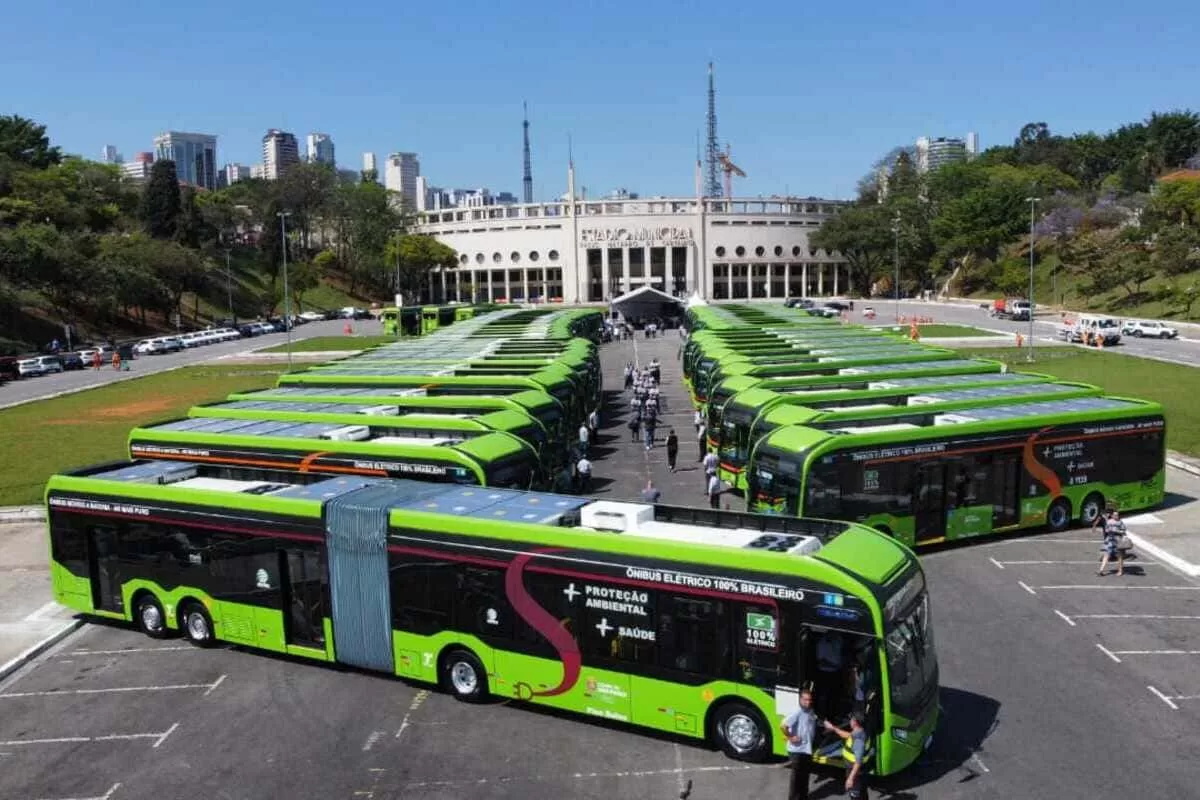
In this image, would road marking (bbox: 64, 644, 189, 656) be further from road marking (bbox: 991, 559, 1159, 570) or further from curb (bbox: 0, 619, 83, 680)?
road marking (bbox: 991, 559, 1159, 570)

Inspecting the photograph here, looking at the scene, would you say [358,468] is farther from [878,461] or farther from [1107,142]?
[1107,142]

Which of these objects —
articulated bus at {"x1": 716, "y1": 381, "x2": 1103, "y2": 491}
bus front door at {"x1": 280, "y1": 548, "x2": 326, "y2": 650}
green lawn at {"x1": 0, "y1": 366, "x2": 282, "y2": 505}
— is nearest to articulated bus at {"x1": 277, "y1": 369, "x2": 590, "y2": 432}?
articulated bus at {"x1": 716, "y1": 381, "x2": 1103, "y2": 491}

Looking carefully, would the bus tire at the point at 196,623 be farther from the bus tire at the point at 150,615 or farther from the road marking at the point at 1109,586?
the road marking at the point at 1109,586

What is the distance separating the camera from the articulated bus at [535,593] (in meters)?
11.2

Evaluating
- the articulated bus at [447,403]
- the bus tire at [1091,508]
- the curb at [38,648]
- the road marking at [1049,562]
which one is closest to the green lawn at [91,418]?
the articulated bus at [447,403]

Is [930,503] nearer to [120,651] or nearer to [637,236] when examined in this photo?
[120,651]

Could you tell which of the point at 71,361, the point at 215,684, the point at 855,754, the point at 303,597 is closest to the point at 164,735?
the point at 215,684

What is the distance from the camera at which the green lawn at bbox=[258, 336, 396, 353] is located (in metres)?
75.2

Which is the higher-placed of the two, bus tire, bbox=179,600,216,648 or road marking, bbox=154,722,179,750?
bus tire, bbox=179,600,216,648

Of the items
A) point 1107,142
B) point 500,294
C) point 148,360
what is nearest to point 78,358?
point 148,360

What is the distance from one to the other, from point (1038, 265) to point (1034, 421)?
306 feet

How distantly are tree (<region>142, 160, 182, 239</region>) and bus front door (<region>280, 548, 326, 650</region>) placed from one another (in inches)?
4039

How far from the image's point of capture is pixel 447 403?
25.0 metres

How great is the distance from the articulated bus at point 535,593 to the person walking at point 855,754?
42 centimetres
